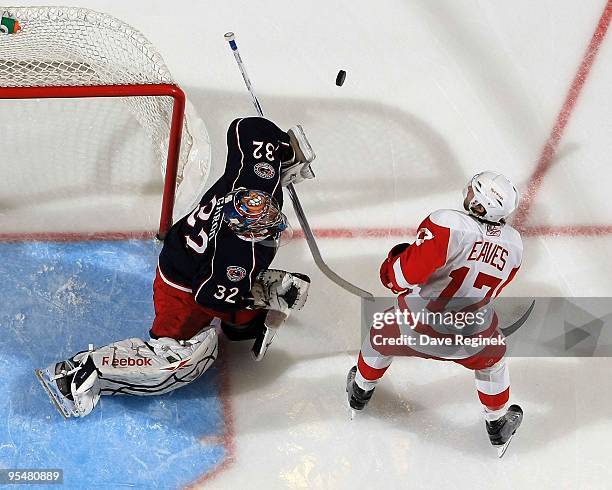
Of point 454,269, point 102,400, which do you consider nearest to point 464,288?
point 454,269

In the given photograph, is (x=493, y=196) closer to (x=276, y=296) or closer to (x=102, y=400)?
(x=276, y=296)

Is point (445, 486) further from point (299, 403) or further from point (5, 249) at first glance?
point (5, 249)

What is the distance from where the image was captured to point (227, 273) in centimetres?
258

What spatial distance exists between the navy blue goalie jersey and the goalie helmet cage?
279 millimetres

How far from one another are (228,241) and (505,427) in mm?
922

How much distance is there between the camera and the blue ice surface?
2754mm

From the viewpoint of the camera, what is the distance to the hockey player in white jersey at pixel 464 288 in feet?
7.85

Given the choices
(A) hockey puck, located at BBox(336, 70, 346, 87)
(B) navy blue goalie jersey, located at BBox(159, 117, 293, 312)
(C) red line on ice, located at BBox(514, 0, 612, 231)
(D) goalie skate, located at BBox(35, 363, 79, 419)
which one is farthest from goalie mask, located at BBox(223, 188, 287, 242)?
(C) red line on ice, located at BBox(514, 0, 612, 231)

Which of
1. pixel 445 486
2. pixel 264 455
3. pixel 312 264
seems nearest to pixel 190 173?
pixel 312 264

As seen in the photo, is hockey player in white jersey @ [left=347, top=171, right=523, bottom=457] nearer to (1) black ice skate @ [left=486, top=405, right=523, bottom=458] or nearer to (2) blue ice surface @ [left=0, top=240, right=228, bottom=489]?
(1) black ice skate @ [left=486, top=405, right=523, bottom=458]

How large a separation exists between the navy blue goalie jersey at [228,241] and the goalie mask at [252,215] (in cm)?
4

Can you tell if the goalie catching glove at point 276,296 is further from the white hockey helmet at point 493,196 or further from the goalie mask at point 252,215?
the white hockey helmet at point 493,196

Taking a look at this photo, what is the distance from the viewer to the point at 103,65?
3.14m

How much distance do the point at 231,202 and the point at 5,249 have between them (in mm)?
941
